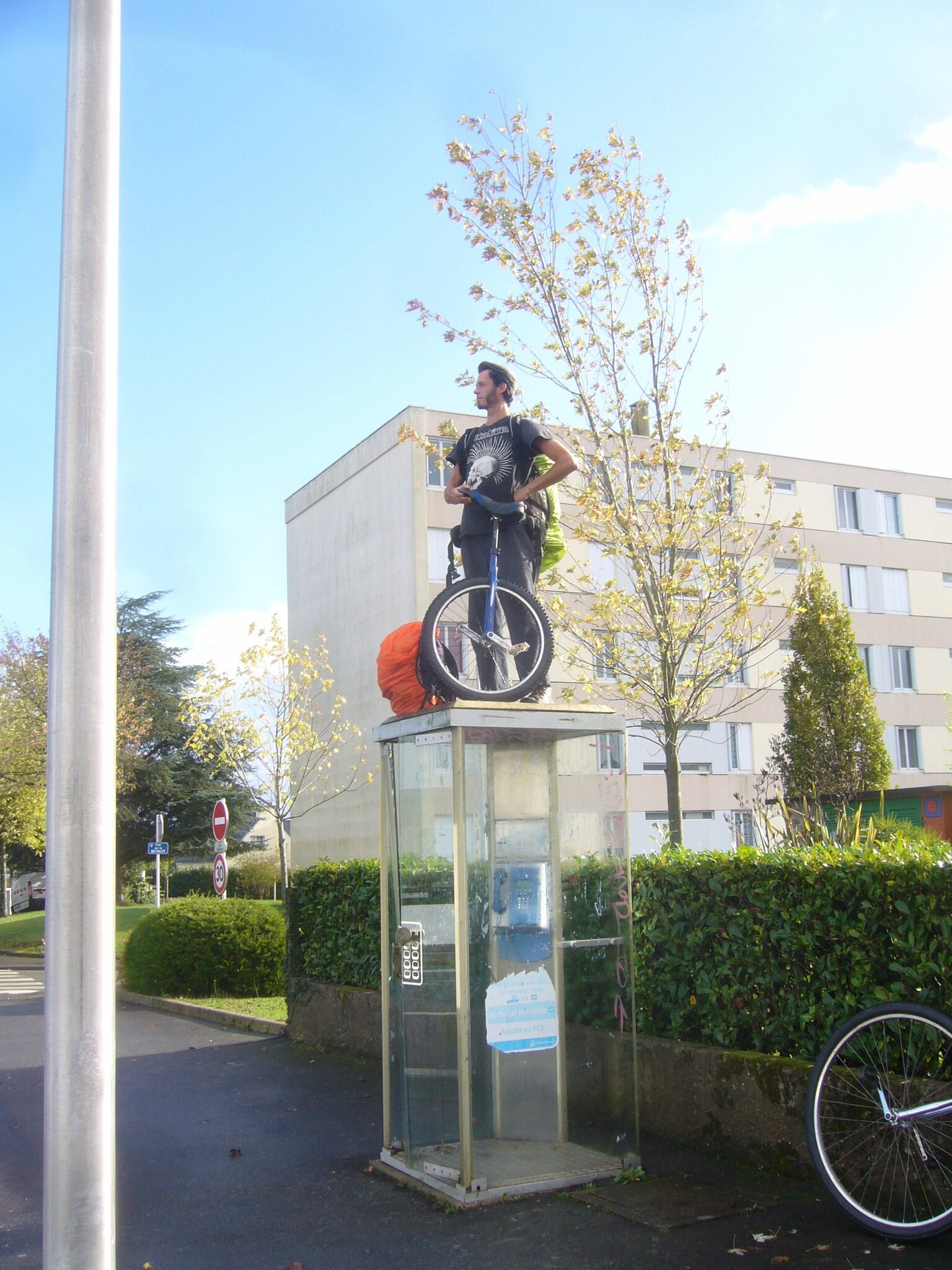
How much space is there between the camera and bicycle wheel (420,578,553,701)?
6.25m

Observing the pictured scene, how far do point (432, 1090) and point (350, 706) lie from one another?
38.1m

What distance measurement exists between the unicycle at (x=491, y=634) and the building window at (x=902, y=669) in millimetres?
44284

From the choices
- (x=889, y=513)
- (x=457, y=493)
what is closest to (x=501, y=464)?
(x=457, y=493)

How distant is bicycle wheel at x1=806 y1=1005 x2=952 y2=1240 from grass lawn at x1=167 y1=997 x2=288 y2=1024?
25.8ft

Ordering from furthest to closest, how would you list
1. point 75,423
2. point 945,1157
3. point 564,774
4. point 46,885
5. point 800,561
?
point 800,561
point 564,774
point 945,1157
point 75,423
point 46,885

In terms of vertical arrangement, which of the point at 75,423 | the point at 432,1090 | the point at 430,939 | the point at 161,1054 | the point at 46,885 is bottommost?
the point at 161,1054

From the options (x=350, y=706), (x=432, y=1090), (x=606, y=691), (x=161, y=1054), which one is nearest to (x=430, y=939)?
(x=432, y=1090)

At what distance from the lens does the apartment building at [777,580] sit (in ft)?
134

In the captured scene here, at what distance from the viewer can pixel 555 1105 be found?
6242 millimetres

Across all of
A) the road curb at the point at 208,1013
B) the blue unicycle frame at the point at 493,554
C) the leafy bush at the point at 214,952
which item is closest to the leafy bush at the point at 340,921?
the road curb at the point at 208,1013

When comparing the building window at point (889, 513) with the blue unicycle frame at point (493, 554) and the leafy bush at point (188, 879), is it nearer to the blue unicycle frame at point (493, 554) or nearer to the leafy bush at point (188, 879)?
the leafy bush at point (188, 879)

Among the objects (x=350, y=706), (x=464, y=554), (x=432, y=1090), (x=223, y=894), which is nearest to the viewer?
(x=432, y=1090)

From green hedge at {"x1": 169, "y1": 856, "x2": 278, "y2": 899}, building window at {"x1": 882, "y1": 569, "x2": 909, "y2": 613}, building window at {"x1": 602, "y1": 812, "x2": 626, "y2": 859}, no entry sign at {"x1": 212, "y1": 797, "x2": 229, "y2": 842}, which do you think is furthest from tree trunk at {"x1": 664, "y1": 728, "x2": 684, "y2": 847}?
building window at {"x1": 882, "y1": 569, "x2": 909, "y2": 613}

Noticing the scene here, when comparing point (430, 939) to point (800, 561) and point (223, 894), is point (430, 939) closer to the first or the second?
point (800, 561)
